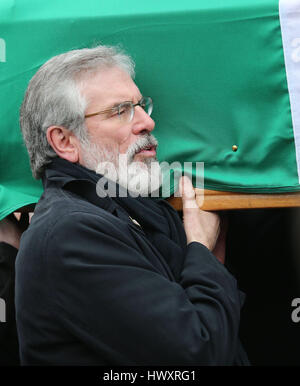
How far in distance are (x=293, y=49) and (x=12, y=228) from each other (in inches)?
42.3

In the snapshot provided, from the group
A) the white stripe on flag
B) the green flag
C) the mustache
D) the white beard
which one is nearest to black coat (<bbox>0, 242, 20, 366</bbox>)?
the green flag

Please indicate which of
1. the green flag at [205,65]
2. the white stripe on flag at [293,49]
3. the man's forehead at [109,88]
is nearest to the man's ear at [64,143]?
the man's forehead at [109,88]

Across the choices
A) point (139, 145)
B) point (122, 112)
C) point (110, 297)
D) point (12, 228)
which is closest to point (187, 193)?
point (139, 145)

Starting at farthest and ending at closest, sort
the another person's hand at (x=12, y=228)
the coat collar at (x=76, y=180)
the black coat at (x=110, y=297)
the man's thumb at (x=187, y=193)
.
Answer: the another person's hand at (x=12, y=228)
the man's thumb at (x=187, y=193)
the coat collar at (x=76, y=180)
the black coat at (x=110, y=297)

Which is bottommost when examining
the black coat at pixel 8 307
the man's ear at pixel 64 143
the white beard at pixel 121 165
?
the black coat at pixel 8 307

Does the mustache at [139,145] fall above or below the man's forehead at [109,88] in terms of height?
below

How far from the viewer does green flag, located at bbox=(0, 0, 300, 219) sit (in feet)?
4.81

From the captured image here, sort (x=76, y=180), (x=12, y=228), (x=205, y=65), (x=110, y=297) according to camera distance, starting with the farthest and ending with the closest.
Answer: (x=12, y=228), (x=205, y=65), (x=76, y=180), (x=110, y=297)

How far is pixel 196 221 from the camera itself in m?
1.47

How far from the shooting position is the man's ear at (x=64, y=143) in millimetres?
1466

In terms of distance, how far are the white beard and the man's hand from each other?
0.12 meters

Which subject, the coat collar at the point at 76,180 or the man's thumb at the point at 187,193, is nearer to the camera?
the coat collar at the point at 76,180

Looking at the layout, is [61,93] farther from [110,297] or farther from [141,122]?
[110,297]

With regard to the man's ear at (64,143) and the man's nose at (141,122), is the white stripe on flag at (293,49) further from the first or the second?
the man's ear at (64,143)
